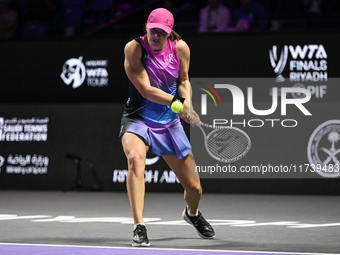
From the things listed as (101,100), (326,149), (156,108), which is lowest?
(326,149)

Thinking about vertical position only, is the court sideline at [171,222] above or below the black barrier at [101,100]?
below

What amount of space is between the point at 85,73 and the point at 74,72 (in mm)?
205

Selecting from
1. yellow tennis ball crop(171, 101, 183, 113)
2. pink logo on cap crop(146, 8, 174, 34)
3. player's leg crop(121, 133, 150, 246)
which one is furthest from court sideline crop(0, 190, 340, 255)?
pink logo on cap crop(146, 8, 174, 34)

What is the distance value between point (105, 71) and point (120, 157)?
1.50 m

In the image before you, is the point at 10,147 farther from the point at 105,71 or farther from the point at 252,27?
the point at 252,27

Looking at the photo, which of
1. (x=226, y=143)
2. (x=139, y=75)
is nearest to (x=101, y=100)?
(x=226, y=143)

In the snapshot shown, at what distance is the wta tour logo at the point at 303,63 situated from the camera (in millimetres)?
9617

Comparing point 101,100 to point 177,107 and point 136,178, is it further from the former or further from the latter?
point 177,107

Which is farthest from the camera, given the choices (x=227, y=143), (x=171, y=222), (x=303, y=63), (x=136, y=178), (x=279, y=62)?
(x=279, y=62)

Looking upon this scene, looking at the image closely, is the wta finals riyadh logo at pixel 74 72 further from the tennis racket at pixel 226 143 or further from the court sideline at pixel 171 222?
the tennis racket at pixel 226 143

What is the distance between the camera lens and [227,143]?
27.5 ft

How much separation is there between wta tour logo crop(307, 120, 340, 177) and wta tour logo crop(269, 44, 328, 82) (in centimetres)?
80

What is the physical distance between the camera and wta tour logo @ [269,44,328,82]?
9.62 m

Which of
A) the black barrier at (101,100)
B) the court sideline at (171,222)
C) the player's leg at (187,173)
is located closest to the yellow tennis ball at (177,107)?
the player's leg at (187,173)
